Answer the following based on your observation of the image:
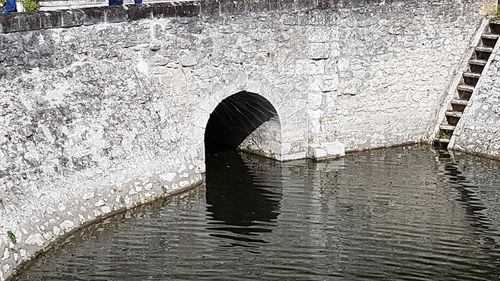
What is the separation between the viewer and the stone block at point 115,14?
42.8 feet

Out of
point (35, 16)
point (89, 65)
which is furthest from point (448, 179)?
point (35, 16)

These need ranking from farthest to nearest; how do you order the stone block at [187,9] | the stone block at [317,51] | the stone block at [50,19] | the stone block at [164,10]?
1. the stone block at [317,51]
2. the stone block at [187,9]
3. the stone block at [164,10]
4. the stone block at [50,19]

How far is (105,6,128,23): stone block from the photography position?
513 inches

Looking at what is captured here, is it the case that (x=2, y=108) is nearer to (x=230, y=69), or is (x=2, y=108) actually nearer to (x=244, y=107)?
(x=230, y=69)

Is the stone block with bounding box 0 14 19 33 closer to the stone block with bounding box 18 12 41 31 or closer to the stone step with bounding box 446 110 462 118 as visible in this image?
the stone block with bounding box 18 12 41 31

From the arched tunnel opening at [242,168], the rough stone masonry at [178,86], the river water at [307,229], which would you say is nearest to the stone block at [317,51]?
the rough stone masonry at [178,86]

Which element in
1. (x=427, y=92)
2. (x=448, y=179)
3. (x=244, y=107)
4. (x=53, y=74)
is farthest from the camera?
(x=427, y=92)

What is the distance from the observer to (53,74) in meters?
12.5

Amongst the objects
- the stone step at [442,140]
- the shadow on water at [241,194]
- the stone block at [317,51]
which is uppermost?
the stone block at [317,51]

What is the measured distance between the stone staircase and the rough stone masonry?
29 centimetres

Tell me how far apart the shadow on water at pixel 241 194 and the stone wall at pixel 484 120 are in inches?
147

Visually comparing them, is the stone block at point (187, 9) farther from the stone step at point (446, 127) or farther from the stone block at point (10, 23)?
the stone step at point (446, 127)

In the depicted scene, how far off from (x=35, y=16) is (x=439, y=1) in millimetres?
8167

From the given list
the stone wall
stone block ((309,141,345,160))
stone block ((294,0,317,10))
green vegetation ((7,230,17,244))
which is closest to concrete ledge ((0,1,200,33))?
stone block ((294,0,317,10))
